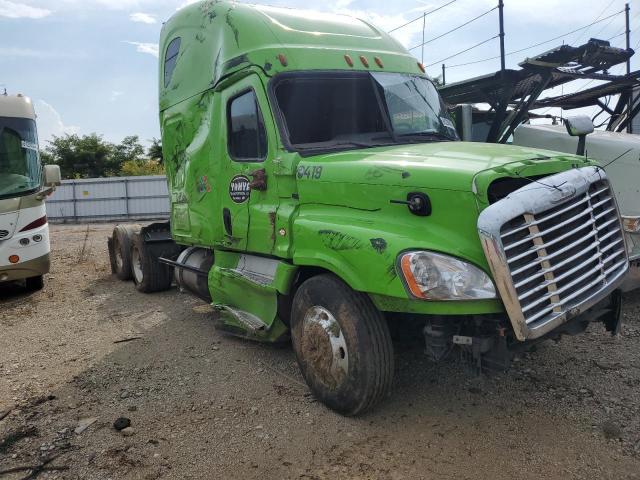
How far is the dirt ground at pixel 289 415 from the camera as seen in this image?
3160 millimetres

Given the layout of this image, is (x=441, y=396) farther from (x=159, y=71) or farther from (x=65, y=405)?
(x=159, y=71)

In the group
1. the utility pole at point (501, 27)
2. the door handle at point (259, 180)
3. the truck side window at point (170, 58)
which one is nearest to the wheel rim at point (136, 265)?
the truck side window at point (170, 58)

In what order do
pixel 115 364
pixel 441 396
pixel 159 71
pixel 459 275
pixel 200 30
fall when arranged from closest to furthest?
1. pixel 459 275
2. pixel 441 396
3. pixel 115 364
4. pixel 200 30
5. pixel 159 71

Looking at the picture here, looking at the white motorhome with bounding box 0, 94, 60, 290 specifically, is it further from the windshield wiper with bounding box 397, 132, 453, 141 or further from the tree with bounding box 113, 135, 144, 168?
the tree with bounding box 113, 135, 144, 168

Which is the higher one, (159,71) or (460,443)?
(159,71)

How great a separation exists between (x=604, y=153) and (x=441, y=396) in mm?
3657

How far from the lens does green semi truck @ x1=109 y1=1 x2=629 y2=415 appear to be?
10.0 feet

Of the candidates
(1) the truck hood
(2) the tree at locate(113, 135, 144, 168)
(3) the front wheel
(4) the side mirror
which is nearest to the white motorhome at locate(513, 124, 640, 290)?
(4) the side mirror

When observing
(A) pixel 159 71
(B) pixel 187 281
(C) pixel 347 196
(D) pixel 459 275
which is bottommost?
(B) pixel 187 281

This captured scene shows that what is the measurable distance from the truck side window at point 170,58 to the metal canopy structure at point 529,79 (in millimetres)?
5414

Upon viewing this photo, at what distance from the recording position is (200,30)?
5.49 metres

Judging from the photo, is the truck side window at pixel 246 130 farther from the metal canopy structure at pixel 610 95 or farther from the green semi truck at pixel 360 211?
the metal canopy structure at pixel 610 95

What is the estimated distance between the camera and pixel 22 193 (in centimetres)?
789

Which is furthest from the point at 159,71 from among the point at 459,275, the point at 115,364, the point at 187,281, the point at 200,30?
the point at 459,275
